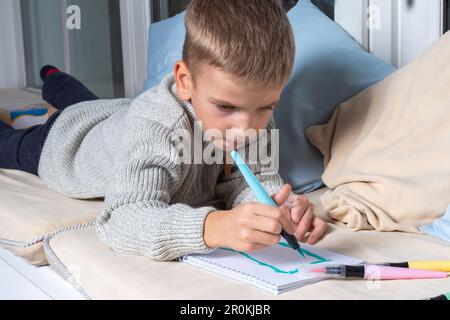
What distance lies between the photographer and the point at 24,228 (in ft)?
3.53

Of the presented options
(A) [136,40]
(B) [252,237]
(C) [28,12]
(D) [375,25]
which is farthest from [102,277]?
(C) [28,12]

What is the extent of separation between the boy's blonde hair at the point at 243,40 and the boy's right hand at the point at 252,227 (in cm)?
22

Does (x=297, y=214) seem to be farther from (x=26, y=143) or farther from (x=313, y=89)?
(x=26, y=143)

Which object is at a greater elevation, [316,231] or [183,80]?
[183,80]

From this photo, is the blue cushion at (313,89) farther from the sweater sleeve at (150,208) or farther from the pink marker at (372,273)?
the pink marker at (372,273)

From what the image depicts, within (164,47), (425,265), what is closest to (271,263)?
(425,265)

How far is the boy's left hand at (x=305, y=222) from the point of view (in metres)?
0.93

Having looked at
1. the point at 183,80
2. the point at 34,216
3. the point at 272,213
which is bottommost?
the point at 34,216

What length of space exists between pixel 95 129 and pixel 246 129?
45 cm

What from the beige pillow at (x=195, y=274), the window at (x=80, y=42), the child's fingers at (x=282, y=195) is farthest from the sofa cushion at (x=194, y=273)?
the window at (x=80, y=42)

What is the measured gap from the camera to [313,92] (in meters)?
1.30

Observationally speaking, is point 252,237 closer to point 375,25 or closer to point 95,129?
point 95,129

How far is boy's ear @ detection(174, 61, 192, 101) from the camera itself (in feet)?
3.45

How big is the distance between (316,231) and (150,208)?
225 mm
